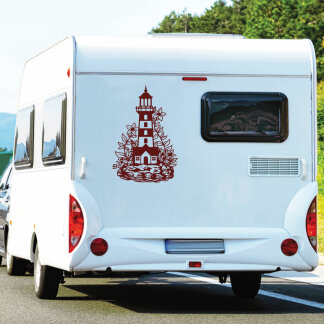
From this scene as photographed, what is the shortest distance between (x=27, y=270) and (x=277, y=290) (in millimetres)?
4689

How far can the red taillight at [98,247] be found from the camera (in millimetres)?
10148

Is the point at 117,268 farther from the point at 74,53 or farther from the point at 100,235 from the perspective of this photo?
the point at 74,53

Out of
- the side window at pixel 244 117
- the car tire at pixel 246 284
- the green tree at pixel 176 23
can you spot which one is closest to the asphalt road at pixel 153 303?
the car tire at pixel 246 284

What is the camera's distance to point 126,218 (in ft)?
33.9

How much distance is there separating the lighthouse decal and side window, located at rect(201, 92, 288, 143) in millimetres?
496

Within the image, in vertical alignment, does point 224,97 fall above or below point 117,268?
above

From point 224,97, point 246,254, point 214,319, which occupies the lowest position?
point 214,319

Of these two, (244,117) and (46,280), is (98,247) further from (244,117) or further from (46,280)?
(244,117)

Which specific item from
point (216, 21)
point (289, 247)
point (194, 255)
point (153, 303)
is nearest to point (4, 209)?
point (153, 303)

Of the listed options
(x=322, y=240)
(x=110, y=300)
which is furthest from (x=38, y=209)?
(x=322, y=240)

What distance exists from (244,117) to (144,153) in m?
1.16

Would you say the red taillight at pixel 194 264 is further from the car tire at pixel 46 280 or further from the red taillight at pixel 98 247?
the car tire at pixel 46 280

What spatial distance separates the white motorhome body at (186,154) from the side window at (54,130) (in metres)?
0.06

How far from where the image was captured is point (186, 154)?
10.4m
